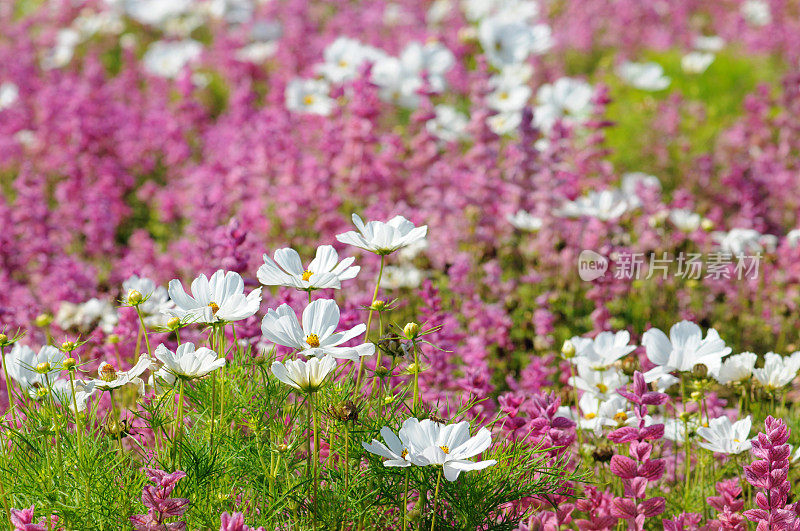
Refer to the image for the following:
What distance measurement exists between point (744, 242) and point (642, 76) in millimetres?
2780

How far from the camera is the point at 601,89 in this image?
16.4 ft

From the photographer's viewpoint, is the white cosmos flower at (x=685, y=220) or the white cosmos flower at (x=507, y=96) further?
the white cosmos flower at (x=507, y=96)

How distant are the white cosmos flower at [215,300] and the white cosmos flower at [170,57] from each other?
616cm

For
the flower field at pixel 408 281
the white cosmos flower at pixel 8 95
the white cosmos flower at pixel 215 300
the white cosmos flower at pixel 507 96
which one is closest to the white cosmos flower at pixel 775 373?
the flower field at pixel 408 281

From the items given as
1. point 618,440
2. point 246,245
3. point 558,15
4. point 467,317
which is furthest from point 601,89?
point 558,15

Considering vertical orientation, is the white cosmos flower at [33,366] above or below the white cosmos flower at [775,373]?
above

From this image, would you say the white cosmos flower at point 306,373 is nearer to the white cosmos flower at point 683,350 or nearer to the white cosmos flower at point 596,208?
the white cosmos flower at point 683,350

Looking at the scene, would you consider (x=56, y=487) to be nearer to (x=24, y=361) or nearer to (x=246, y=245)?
(x=24, y=361)

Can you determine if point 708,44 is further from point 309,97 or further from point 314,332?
point 314,332

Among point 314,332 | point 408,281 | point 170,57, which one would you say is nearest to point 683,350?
point 314,332

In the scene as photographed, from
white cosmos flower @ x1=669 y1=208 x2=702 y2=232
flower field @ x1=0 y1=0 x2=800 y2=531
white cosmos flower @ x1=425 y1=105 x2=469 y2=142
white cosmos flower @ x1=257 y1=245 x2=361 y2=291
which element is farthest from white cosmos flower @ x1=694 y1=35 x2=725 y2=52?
white cosmos flower @ x1=257 y1=245 x2=361 y2=291

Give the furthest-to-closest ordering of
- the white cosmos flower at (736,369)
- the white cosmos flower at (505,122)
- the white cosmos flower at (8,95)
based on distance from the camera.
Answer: the white cosmos flower at (8,95)
the white cosmos flower at (505,122)
the white cosmos flower at (736,369)

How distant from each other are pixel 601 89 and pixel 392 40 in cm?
353

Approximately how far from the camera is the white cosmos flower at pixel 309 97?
18.3 ft
